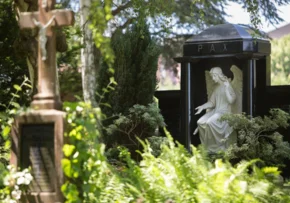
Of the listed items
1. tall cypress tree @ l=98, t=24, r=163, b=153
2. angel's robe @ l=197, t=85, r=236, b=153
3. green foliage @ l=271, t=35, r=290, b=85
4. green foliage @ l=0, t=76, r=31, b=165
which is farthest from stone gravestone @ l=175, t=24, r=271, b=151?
green foliage @ l=271, t=35, r=290, b=85

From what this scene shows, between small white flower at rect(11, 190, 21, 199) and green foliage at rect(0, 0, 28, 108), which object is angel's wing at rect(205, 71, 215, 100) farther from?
small white flower at rect(11, 190, 21, 199)

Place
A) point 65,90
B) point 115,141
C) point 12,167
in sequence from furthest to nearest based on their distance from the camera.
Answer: point 65,90 → point 115,141 → point 12,167

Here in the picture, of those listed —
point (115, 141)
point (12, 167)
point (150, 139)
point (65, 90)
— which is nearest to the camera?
point (12, 167)

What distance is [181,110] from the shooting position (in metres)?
14.5

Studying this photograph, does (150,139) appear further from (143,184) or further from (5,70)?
(143,184)

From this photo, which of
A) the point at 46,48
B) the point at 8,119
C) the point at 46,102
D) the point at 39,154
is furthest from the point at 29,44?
the point at 39,154

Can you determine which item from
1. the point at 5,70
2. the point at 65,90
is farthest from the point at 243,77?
the point at 65,90

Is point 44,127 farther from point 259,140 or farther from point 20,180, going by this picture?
point 259,140

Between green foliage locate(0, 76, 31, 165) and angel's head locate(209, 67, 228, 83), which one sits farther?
angel's head locate(209, 67, 228, 83)

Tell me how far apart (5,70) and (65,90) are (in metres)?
3.60

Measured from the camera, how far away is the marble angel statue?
44.2ft

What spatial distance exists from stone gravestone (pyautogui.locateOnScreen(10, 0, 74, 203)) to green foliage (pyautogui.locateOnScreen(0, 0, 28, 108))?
22.2 ft

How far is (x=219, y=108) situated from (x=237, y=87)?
53cm

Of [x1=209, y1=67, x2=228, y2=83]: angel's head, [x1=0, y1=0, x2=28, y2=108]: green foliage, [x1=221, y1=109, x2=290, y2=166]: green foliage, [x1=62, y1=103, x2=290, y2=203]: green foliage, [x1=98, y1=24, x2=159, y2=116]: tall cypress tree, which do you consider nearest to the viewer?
[x1=62, y1=103, x2=290, y2=203]: green foliage
